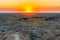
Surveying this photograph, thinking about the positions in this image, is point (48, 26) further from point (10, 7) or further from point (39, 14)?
point (10, 7)

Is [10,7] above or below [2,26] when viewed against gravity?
above

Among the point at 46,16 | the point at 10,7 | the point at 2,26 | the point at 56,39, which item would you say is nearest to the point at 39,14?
the point at 46,16

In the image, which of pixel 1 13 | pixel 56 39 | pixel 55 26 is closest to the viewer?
pixel 56 39

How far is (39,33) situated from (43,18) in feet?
1.08

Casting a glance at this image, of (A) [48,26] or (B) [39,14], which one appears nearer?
(A) [48,26]

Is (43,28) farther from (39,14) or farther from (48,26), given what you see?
(39,14)

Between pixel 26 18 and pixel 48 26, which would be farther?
pixel 26 18

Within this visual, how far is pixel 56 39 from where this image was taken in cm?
80

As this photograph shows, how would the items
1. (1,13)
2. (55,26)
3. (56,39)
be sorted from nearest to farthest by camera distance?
1. (56,39)
2. (55,26)
3. (1,13)

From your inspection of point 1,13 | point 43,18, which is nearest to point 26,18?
point 43,18

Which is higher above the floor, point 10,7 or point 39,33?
point 10,7

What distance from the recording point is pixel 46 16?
4.13ft

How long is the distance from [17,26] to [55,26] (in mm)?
267

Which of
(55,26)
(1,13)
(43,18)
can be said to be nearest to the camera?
(55,26)
